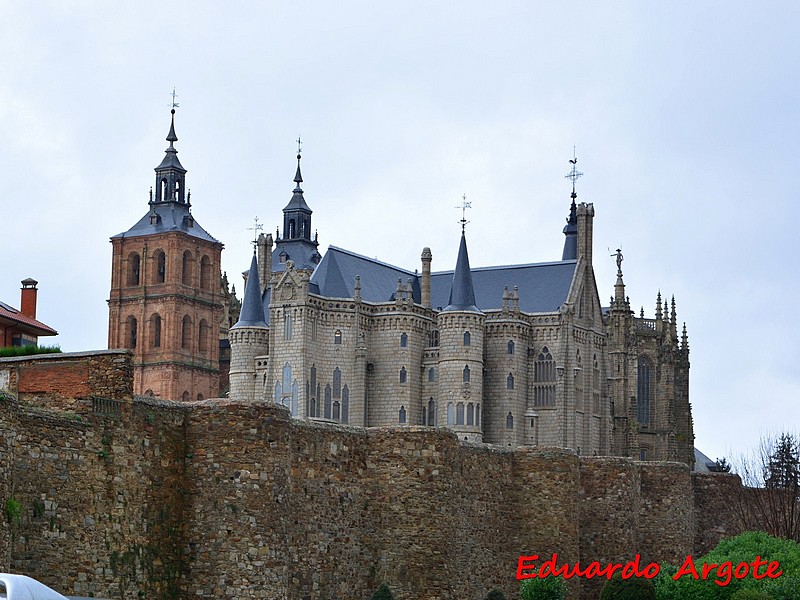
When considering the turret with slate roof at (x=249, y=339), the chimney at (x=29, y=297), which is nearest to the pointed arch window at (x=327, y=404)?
the turret with slate roof at (x=249, y=339)

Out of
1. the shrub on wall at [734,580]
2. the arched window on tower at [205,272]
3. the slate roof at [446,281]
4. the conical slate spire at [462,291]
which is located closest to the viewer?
the shrub on wall at [734,580]

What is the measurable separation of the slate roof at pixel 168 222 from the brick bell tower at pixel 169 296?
86 millimetres

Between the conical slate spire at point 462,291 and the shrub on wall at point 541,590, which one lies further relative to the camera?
the conical slate spire at point 462,291

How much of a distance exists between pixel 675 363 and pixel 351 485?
338 ft

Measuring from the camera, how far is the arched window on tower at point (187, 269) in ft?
465

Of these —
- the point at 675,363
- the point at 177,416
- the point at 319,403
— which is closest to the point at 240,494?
the point at 177,416

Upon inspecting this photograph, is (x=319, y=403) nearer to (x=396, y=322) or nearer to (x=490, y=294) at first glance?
(x=396, y=322)

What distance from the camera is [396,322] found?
109062mm

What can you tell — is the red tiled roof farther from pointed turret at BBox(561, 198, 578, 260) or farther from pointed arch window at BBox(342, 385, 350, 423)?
pointed turret at BBox(561, 198, 578, 260)

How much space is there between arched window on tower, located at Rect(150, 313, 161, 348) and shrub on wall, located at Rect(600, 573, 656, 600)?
10296 centimetres

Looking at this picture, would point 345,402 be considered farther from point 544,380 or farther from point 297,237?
point 297,237

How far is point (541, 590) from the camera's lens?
38594 mm

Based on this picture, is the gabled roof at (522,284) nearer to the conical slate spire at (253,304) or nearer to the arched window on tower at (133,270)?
the conical slate spire at (253,304)

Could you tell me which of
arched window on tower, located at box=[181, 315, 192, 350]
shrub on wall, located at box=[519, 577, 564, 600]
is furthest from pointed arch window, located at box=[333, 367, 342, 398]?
shrub on wall, located at box=[519, 577, 564, 600]
